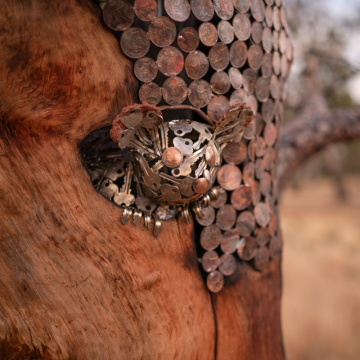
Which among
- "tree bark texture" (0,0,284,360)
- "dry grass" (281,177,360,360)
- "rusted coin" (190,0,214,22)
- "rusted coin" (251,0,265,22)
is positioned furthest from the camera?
"dry grass" (281,177,360,360)

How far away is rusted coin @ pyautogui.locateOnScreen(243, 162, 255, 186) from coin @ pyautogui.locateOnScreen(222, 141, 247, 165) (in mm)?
30

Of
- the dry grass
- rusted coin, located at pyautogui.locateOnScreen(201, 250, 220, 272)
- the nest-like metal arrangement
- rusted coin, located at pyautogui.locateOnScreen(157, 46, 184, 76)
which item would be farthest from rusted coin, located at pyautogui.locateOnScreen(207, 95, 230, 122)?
the dry grass

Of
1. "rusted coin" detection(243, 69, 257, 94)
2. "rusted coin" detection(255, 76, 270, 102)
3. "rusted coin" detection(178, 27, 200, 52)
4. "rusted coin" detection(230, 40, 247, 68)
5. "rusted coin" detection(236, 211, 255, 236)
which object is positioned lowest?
"rusted coin" detection(236, 211, 255, 236)

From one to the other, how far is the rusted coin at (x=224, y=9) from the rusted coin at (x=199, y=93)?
6.1 inches

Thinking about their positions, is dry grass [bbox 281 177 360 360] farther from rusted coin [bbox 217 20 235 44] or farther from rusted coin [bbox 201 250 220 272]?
rusted coin [bbox 217 20 235 44]

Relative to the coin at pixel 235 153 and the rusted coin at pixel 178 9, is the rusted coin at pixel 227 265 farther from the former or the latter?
the rusted coin at pixel 178 9

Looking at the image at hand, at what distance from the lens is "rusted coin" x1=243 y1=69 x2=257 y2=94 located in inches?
33.9

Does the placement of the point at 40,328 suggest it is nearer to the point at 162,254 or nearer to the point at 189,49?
the point at 162,254

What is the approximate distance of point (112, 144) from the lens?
816mm

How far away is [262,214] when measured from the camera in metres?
0.96

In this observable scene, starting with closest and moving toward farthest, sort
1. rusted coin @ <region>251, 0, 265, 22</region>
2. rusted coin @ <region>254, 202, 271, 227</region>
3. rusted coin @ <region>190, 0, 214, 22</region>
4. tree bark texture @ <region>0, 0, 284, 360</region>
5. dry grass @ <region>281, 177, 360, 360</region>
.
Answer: tree bark texture @ <region>0, 0, 284, 360</region>
rusted coin @ <region>190, 0, 214, 22</region>
rusted coin @ <region>251, 0, 265, 22</region>
rusted coin @ <region>254, 202, 271, 227</region>
dry grass @ <region>281, 177, 360, 360</region>

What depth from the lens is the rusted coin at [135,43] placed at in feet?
2.37

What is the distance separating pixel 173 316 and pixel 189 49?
622 millimetres

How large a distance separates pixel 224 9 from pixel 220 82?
163 mm
